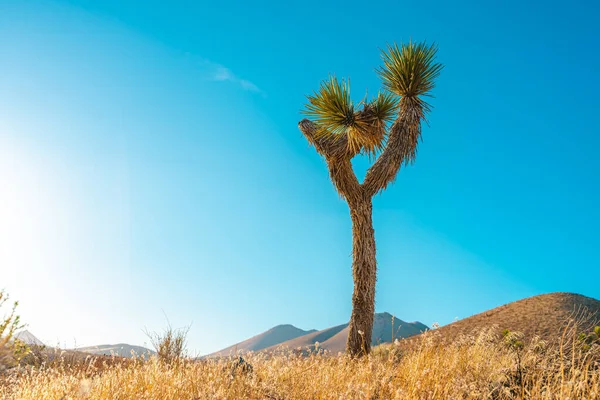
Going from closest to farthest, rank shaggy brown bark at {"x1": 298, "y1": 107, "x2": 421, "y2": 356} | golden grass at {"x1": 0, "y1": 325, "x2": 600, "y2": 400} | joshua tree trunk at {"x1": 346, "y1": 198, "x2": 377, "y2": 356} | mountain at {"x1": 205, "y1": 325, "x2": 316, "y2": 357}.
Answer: golden grass at {"x1": 0, "y1": 325, "x2": 600, "y2": 400}, joshua tree trunk at {"x1": 346, "y1": 198, "x2": 377, "y2": 356}, shaggy brown bark at {"x1": 298, "y1": 107, "x2": 421, "y2": 356}, mountain at {"x1": 205, "y1": 325, "x2": 316, "y2": 357}

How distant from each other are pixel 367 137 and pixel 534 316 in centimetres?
1117

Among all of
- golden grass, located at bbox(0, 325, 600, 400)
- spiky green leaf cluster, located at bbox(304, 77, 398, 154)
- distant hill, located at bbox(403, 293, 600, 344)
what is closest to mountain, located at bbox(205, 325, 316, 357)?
distant hill, located at bbox(403, 293, 600, 344)

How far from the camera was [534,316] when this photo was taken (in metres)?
19.4

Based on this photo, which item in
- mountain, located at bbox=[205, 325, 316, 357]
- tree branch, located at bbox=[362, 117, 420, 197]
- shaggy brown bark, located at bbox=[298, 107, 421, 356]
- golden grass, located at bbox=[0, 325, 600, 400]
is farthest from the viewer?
mountain, located at bbox=[205, 325, 316, 357]

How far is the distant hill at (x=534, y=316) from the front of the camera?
18.1 meters

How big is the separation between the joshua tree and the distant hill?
6.19 m

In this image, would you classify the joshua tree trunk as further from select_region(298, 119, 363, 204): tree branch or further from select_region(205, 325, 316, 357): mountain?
select_region(205, 325, 316, 357): mountain

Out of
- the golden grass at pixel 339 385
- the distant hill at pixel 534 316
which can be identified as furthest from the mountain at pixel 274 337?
the golden grass at pixel 339 385

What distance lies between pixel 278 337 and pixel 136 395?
101 m

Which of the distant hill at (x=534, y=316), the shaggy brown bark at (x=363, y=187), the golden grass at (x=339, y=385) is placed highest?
the shaggy brown bark at (x=363, y=187)

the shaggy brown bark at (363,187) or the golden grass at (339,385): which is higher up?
the shaggy brown bark at (363,187)

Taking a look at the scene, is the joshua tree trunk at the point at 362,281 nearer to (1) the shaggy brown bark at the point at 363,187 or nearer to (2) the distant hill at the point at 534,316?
(1) the shaggy brown bark at the point at 363,187

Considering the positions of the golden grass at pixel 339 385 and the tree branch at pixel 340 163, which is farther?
the tree branch at pixel 340 163

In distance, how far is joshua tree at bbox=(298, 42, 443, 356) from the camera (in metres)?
13.2
